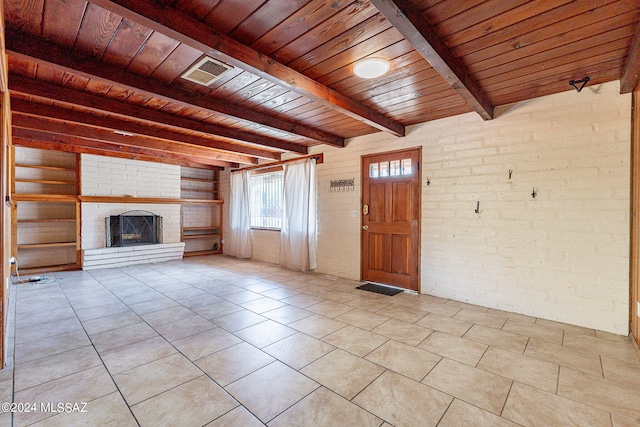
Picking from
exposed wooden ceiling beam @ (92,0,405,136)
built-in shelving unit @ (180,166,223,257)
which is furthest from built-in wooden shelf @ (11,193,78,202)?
exposed wooden ceiling beam @ (92,0,405,136)

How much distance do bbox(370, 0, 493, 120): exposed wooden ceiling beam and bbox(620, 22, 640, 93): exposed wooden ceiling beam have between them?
1028 millimetres

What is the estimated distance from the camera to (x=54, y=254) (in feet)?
18.7

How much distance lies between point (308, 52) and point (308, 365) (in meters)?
2.37

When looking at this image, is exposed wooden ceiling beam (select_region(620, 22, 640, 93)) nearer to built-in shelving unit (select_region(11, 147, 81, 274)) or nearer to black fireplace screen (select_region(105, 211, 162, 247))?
black fireplace screen (select_region(105, 211, 162, 247))

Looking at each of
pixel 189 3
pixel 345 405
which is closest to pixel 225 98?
pixel 189 3

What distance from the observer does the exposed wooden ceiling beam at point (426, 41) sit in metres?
1.63

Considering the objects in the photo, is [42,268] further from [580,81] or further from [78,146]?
[580,81]

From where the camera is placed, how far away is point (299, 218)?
18.1ft

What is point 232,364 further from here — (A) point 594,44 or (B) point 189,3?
(A) point 594,44

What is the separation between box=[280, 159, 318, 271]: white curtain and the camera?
5.34 metres

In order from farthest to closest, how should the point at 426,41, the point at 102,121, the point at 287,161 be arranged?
the point at 287,161, the point at 102,121, the point at 426,41

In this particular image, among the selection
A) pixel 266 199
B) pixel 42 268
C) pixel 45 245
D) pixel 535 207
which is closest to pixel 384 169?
pixel 535 207

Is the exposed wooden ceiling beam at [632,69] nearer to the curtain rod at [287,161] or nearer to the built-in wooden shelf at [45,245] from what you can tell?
the curtain rod at [287,161]

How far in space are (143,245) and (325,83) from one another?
18.1ft
